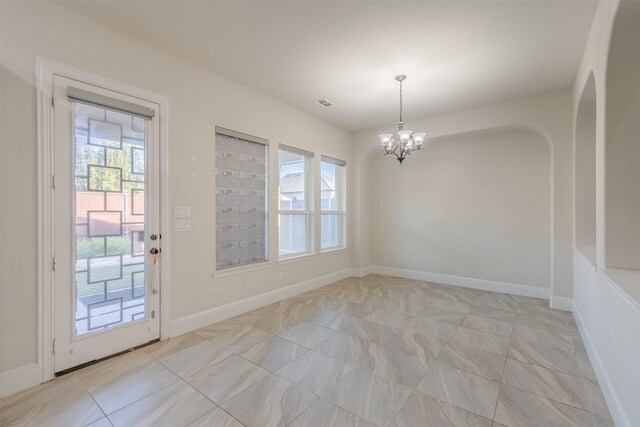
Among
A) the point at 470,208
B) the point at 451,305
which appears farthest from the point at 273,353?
the point at 470,208

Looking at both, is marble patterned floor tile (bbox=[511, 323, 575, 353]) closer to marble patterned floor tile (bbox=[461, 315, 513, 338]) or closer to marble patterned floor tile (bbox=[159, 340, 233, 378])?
marble patterned floor tile (bbox=[461, 315, 513, 338])

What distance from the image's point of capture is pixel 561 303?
3.88 metres

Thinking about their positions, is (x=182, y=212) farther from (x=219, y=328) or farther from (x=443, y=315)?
(x=443, y=315)

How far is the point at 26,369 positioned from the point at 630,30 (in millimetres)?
5029


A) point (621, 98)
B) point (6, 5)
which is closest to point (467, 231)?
point (621, 98)

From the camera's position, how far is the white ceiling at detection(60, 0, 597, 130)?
238 cm

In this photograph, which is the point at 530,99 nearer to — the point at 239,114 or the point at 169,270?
the point at 239,114

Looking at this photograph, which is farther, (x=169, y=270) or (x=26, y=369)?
(x=169, y=270)

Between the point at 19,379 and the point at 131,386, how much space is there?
2.66 ft

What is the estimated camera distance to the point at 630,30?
6.33ft

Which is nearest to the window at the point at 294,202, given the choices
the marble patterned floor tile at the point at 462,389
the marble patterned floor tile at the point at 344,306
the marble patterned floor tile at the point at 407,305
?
the marble patterned floor tile at the point at 344,306

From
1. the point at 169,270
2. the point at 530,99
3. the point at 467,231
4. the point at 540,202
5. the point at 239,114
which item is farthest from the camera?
the point at 467,231

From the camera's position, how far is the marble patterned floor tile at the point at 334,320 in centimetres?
337

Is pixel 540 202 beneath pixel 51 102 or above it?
beneath
